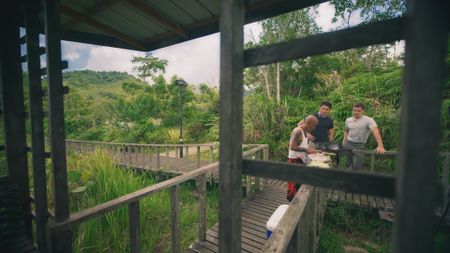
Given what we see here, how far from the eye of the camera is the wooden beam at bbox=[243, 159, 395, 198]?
2.31ft

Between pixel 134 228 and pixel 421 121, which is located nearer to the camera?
pixel 421 121

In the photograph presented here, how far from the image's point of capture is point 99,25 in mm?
2113

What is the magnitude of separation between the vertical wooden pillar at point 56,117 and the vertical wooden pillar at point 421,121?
2046mm

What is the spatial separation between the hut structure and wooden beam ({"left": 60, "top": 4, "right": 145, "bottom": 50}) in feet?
0.03

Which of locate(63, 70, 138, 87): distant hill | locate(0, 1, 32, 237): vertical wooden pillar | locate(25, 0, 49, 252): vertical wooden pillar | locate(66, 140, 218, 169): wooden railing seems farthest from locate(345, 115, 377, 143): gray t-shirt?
locate(63, 70, 138, 87): distant hill

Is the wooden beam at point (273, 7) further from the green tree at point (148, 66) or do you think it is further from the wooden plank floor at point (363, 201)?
the green tree at point (148, 66)

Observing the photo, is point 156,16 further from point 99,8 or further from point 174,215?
point 174,215


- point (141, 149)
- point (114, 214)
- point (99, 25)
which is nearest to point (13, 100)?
point (99, 25)

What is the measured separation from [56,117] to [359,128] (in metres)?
4.55

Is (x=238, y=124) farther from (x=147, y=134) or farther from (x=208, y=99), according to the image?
(x=208, y=99)

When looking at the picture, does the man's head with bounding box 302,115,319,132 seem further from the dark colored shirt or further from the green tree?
the green tree

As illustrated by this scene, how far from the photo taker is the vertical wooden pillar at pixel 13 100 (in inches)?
81.0

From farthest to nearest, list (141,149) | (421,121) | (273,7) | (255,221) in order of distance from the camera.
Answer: (141,149) → (255,221) → (273,7) → (421,121)

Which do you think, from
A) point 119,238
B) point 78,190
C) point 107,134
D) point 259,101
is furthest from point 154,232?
point 107,134
